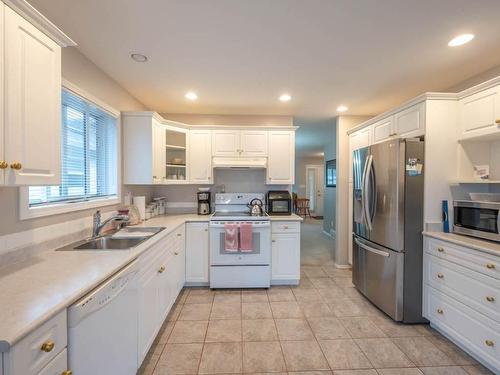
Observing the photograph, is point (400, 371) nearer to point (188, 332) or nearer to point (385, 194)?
point (385, 194)

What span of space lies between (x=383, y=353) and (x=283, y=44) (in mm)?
2649

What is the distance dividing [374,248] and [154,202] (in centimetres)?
293

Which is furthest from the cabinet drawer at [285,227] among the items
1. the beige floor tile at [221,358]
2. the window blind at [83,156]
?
the window blind at [83,156]

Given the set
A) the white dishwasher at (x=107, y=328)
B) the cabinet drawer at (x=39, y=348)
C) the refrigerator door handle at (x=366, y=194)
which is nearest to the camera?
the cabinet drawer at (x=39, y=348)

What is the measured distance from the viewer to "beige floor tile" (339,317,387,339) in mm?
2150

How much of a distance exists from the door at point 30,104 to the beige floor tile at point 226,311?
6.38 ft

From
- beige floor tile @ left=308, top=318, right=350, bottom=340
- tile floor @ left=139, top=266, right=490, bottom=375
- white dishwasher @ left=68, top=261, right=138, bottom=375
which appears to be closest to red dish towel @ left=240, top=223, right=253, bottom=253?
tile floor @ left=139, top=266, right=490, bottom=375

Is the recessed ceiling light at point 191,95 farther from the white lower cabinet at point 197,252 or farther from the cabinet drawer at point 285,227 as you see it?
the cabinet drawer at point 285,227

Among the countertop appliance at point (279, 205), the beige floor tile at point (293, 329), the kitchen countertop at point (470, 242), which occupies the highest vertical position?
the countertop appliance at point (279, 205)

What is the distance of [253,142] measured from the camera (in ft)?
11.4

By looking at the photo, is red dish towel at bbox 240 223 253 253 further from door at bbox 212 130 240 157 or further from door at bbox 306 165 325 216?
door at bbox 306 165 325 216

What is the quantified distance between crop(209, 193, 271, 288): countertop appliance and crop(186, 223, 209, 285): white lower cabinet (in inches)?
4.0

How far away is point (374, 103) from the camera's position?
3.25m

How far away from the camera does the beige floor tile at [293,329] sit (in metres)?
2.12
